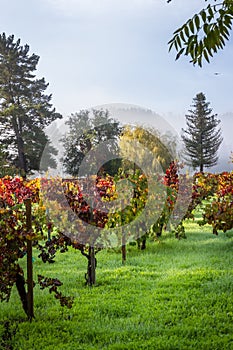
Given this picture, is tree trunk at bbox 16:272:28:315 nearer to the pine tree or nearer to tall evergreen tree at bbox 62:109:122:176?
tall evergreen tree at bbox 62:109:122:176

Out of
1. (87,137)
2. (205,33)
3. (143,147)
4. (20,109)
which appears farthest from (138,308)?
(20,109)

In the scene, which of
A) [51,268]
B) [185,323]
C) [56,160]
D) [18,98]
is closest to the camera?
[185,323]

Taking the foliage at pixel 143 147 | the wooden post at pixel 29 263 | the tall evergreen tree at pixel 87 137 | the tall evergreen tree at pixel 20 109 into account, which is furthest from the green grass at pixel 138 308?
the tall evergreen tree at pixel 20 109

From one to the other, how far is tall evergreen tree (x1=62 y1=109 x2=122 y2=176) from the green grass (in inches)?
345

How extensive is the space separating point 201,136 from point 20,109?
594 inches

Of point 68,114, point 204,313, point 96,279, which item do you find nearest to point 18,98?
point 68,114

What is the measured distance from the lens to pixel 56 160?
3033cm

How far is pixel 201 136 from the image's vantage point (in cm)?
3331

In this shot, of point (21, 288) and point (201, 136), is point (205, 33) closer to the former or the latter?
point (21, 288)

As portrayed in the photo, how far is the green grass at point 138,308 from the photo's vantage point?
3293mm

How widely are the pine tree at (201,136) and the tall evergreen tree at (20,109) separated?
39.7ft

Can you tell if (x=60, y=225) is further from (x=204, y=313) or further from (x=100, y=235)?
A: (x=204, y=313)

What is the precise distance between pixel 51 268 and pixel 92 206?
1.49m

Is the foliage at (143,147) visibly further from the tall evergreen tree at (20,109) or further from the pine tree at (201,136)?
the pine tree at (201,136)
